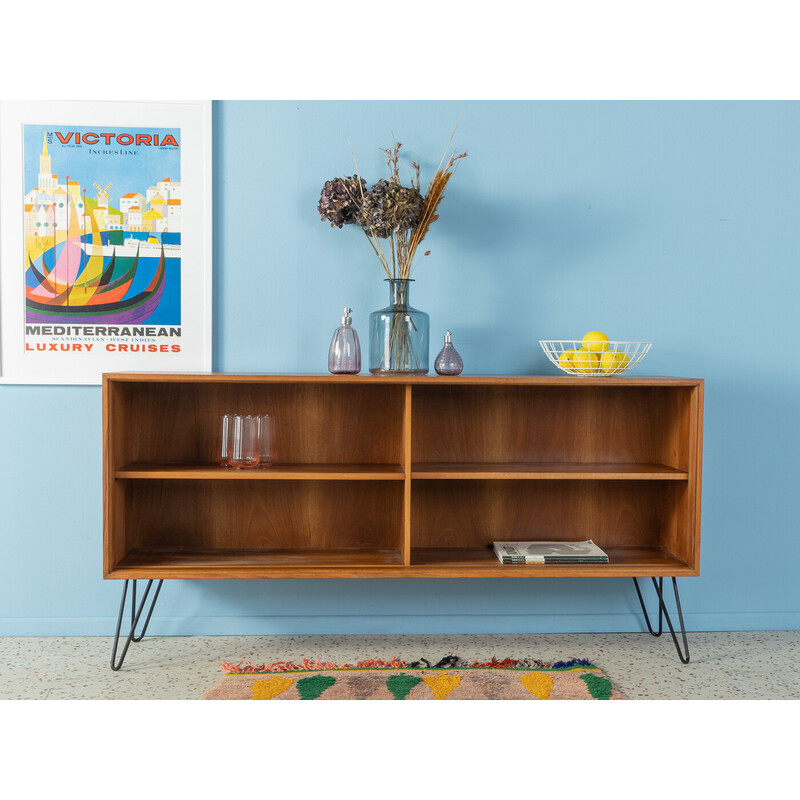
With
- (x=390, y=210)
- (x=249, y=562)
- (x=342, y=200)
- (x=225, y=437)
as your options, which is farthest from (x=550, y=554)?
(x=342, y=200)

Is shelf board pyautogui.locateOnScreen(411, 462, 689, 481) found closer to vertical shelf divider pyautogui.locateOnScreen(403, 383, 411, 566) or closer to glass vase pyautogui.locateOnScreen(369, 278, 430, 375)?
vertical shelf divider pyautogui.locateOnScreen(403, 383, 411, 566)

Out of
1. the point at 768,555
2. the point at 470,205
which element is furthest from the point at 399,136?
the point at 768,555

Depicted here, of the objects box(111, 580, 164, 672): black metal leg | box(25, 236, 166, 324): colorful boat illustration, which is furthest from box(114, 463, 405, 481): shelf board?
box(25, 236, 166, 324): colorful boat illustration

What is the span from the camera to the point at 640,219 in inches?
102

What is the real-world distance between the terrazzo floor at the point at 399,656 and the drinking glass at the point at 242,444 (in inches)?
26.2

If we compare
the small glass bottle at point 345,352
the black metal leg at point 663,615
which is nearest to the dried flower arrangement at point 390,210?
the small glass bottle at point 345,352

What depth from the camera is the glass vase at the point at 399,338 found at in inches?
92.4

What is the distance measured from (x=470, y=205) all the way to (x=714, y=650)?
1.80m

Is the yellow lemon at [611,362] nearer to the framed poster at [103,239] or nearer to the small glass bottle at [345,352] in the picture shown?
the small glass bottle at [345,352]

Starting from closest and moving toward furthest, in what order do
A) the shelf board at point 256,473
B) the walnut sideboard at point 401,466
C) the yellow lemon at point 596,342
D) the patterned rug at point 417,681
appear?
1. the patterned rug at point 417,681
2. the shelf board at point 256,473
3. the yellow lemon at point 596,342
4. the walnut sideboard at point 401,466

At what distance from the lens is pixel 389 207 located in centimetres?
230

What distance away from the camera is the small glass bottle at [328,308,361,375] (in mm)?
2324

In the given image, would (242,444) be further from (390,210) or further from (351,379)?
(390,210)

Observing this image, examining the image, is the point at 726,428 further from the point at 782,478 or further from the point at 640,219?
the point at 640,219
